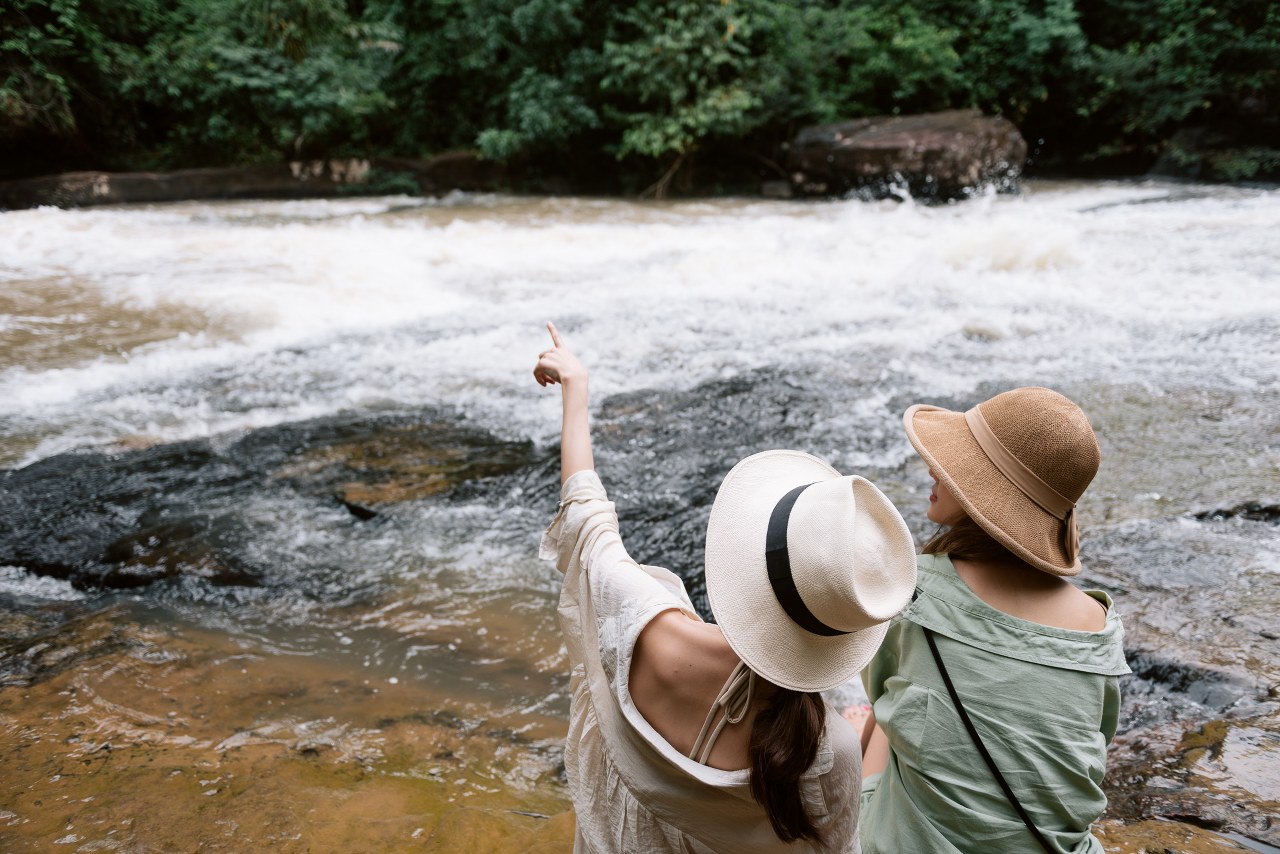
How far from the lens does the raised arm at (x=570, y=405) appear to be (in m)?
1.39

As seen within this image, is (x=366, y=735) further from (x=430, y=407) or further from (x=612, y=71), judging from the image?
(x=612, y=71)

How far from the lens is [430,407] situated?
4.57 meters

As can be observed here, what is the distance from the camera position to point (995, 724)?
49.4 inches

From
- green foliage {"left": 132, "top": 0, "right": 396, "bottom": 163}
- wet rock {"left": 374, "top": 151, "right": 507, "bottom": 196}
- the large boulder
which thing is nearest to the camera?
the large boulder

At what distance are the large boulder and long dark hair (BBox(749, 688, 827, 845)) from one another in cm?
1287

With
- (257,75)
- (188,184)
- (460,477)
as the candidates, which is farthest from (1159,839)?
(257,75)

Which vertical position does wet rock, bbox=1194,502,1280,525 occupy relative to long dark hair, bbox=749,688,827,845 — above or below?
below

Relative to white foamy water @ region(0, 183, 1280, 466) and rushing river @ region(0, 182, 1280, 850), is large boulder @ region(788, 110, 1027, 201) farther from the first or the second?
rushing river @ region(0, 182, 1280, 850)

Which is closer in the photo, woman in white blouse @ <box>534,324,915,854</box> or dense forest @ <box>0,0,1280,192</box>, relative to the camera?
woman in white blouse @ <box>534,324,915,854</box>

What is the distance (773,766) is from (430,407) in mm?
3872

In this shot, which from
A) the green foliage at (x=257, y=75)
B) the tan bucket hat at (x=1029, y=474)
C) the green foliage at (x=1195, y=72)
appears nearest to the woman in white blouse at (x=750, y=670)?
the tan bucket hat at (x=1029, y=474)

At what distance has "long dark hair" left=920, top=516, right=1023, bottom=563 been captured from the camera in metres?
1.41

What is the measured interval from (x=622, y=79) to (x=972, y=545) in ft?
48.8

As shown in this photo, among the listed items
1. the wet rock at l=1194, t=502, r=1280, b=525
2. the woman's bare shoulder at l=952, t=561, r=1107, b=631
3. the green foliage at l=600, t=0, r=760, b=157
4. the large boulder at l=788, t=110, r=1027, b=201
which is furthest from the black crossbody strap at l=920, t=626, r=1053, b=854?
the green foliage at l=600, t=0, r=760, b=157
